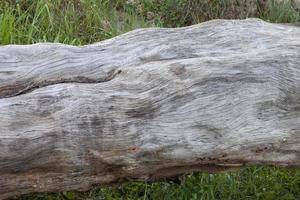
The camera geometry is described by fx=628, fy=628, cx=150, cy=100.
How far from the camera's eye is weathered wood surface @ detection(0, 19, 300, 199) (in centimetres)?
258

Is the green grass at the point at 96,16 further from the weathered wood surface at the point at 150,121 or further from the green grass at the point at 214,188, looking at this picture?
the weathered wood surface at the point at 150,121

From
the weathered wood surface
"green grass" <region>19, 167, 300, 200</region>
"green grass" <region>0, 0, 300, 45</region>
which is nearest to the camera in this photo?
the weathered wood surface

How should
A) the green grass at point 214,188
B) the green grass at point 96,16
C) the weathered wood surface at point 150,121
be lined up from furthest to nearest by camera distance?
the green grass at point 96,16 → the green grass at point 214,188 → the weathered wood surface at point 150,121

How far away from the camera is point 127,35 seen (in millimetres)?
3111

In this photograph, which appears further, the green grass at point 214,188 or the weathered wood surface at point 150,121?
the green grass at point 214,188

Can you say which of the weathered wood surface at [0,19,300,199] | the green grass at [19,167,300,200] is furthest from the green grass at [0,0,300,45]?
the weathered wood surface at [0,19,300,199]

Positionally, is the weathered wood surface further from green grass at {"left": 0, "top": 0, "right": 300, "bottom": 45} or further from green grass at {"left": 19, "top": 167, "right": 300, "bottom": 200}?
green grass at {"left": 0, "top": 0, "right": 300, "bottom": 45}

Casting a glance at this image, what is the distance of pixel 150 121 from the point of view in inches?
103

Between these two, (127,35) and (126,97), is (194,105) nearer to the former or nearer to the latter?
(126,97)

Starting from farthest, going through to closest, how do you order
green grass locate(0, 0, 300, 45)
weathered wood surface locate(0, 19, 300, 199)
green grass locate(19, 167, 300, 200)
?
1. green grass locate(0, 0, 300, 45)
2. green grass locate(19, 167, 300, 200)
3. weathered wood surface locate(0, 19, 300, 199)

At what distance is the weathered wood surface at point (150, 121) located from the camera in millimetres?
2584

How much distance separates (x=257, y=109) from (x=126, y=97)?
557 millimetres

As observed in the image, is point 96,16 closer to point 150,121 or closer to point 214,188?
point 214,188

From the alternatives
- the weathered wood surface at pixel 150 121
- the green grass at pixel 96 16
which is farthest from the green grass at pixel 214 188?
the green grass at pixel 96 16
